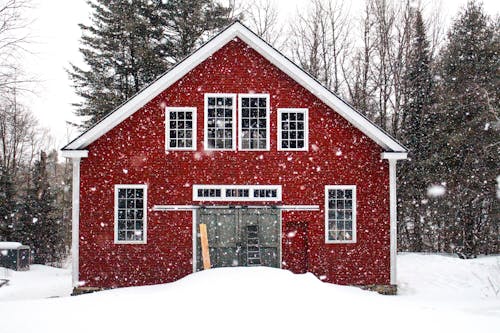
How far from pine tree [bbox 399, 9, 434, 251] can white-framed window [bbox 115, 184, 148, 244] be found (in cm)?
1628

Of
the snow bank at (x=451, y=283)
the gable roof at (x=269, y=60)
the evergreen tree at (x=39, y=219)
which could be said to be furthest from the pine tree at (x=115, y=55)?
the snow bank at (x=451, y=283)

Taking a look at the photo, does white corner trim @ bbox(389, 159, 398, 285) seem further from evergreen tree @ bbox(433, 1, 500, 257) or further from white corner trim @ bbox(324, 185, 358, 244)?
evergreen tree @ bbox(433, 1, 500, 257)

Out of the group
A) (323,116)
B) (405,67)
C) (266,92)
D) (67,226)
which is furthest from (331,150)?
(67,226)

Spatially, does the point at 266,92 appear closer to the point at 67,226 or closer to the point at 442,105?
the point at 442,105

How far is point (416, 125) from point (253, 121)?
1531 centimetres

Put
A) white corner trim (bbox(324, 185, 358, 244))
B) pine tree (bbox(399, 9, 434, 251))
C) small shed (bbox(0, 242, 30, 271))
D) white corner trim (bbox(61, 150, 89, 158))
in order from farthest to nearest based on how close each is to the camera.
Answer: pine tree (bbox(399, 9, 434, 251)) → small shed (bbox(0, 242, 30, 271)) → white corner trim (bbox(324, 185, 358, 244)) → white corner trim (bbox(61, 150, 89, 158))

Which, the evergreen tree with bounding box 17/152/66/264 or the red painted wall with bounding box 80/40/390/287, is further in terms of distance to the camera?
the evergreen tree with bounding box 17/152/66/264

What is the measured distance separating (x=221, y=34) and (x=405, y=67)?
17.2 m

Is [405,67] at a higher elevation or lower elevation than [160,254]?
higher

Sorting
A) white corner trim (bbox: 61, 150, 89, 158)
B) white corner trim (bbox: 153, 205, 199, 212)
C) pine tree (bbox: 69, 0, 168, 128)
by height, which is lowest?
white corner trim (bbox: 153, 205, 199, 212)

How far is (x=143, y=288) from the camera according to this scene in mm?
13664

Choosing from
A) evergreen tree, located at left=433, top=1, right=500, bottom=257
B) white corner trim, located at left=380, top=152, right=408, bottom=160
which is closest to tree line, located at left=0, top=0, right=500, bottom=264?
evergreen tree, located at left=433, top=1, right=500, bottom=257

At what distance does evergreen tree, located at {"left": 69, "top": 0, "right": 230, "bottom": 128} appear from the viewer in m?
27.6

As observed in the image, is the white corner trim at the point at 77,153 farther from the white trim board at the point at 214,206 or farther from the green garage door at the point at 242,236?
the green garage door at the point at 242,236
